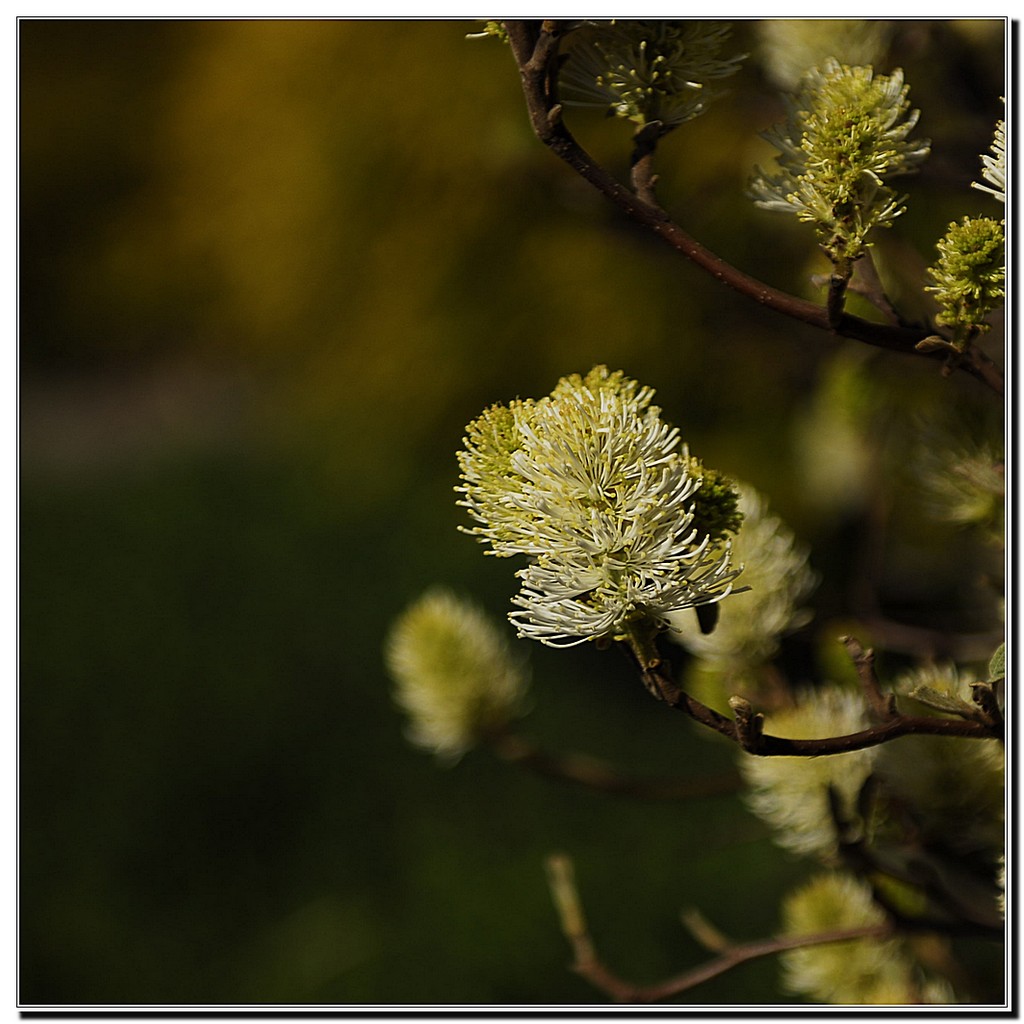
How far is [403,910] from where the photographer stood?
1.31 metres

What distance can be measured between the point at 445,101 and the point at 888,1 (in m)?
0.97

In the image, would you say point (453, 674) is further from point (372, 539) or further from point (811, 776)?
point (372, 539)

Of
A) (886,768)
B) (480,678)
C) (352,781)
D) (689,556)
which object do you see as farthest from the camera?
(352,781)

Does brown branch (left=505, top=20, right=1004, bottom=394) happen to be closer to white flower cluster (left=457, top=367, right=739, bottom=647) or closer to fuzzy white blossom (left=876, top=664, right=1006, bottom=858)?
white flower cluster (left=457, top=367, right=739, bottom=647)

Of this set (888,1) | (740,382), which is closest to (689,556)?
(888,1)

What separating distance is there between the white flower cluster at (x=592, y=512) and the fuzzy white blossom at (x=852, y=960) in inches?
11.4

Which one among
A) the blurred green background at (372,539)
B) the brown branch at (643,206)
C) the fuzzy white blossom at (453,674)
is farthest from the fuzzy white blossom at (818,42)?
the fuzzy white blossom at (453,674)

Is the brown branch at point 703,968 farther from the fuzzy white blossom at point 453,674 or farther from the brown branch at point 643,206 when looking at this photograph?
the brown branch at point 643,206

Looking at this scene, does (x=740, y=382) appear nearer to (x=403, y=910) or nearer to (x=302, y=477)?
(x=403, y=910)

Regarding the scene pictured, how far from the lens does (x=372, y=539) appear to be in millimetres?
1910

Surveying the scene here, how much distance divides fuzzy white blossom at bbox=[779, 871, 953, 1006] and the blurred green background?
113 mm

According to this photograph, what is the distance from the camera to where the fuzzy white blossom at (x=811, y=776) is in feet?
1.49

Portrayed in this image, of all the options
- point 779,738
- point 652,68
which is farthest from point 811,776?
point 652,68

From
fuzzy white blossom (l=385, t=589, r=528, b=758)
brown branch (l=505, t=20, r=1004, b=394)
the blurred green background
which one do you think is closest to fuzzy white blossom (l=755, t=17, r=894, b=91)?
the blurred green background
